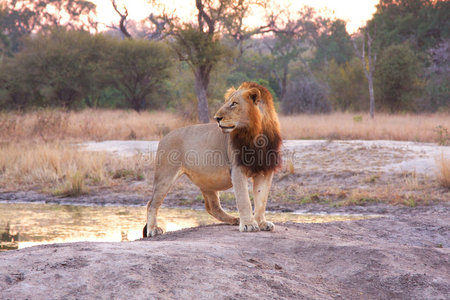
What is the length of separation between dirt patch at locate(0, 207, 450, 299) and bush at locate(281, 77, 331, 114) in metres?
22.3

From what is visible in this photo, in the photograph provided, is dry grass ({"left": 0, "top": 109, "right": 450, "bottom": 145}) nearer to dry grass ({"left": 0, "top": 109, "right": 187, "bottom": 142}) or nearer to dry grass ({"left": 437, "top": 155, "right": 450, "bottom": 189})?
dry grass ({"left": 0, "top": 109, "right": 187, "bottom": 142})

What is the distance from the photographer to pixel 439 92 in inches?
1038

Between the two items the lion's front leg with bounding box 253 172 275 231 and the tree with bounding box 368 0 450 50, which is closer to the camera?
the lion's front leg with bounding box 253 172 275 231

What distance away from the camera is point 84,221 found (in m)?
7.79

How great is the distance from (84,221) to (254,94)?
12.8ft

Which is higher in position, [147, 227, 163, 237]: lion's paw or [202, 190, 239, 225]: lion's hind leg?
[202, 190, 239, 225]: lion's hind leg

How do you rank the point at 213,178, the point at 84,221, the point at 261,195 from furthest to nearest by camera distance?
the point at 84,221, the point at 213,178, the point at 261,195

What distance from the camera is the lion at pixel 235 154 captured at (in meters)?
4.97

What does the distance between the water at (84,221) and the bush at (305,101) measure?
1864 centimetres

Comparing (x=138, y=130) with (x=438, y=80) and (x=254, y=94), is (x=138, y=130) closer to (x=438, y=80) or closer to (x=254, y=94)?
(x=254, y=94)

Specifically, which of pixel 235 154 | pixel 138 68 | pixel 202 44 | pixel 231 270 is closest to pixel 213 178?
pixel 235 154

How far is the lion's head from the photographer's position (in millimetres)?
4932

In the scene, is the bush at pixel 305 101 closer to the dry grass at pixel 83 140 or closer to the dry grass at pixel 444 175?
the dry grass at pixel 83 140

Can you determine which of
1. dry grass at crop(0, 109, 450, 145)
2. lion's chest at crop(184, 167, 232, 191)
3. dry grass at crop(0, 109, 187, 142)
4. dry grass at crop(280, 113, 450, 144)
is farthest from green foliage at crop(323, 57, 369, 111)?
lion's chest at crop(184, 167, 232, 191)
